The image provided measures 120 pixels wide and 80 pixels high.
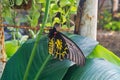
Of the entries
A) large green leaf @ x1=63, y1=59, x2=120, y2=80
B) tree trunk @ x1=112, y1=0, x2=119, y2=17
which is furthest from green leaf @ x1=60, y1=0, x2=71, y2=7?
tree trunk @ x1=112, y1=0, x2=119, y2=17

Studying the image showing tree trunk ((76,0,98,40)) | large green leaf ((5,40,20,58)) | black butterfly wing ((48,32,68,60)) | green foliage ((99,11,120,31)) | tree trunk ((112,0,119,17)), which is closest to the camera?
black butterfly wing ((48,32,68,60))

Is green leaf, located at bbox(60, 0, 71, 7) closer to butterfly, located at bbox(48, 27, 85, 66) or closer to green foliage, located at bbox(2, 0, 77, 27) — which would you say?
green foliage, located at bbox(2, 0, 77, 27)

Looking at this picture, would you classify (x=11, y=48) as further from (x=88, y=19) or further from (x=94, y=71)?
(x=94, y=71)

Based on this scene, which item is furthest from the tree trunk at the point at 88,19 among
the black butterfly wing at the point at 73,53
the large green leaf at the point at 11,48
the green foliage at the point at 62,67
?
the large green leaf at the point at 11,48

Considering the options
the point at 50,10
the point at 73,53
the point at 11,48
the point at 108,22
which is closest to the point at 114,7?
the point at 108,22

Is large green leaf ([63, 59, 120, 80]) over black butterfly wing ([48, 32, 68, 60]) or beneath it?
beneath

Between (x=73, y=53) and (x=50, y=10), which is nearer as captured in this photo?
(x=73, y=53)

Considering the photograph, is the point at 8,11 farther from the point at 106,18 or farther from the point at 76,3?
the point at 106,18
